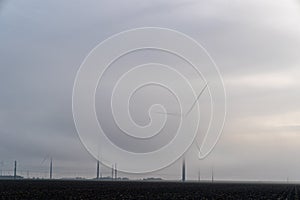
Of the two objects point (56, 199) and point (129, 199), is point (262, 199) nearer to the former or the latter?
point (129, 199)

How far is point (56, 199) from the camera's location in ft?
183

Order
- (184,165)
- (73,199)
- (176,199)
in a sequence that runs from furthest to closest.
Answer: (184,165)
(176,199)
(73,199)

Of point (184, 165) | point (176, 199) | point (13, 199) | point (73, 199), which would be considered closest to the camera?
point (13, 199)

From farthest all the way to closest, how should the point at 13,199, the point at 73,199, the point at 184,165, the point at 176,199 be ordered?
the point at 184,165, the point at 176,199, the point at 73,199, the point at 13,199

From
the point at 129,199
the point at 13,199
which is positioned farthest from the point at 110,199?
the point at 13,199

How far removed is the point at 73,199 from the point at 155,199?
28.2ft

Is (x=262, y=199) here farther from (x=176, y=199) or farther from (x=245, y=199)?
(x=176, y=199)

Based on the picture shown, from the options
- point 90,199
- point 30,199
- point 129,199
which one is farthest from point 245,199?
point 30,199

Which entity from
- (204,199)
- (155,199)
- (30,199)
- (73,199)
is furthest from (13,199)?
(204,199)

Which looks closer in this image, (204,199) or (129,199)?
(129,199)

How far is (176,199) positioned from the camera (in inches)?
2420

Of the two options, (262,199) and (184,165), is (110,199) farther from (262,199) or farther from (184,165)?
(184,165)

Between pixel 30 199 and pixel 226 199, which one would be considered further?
pixel 226 199

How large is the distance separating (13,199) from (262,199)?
92.2ft
